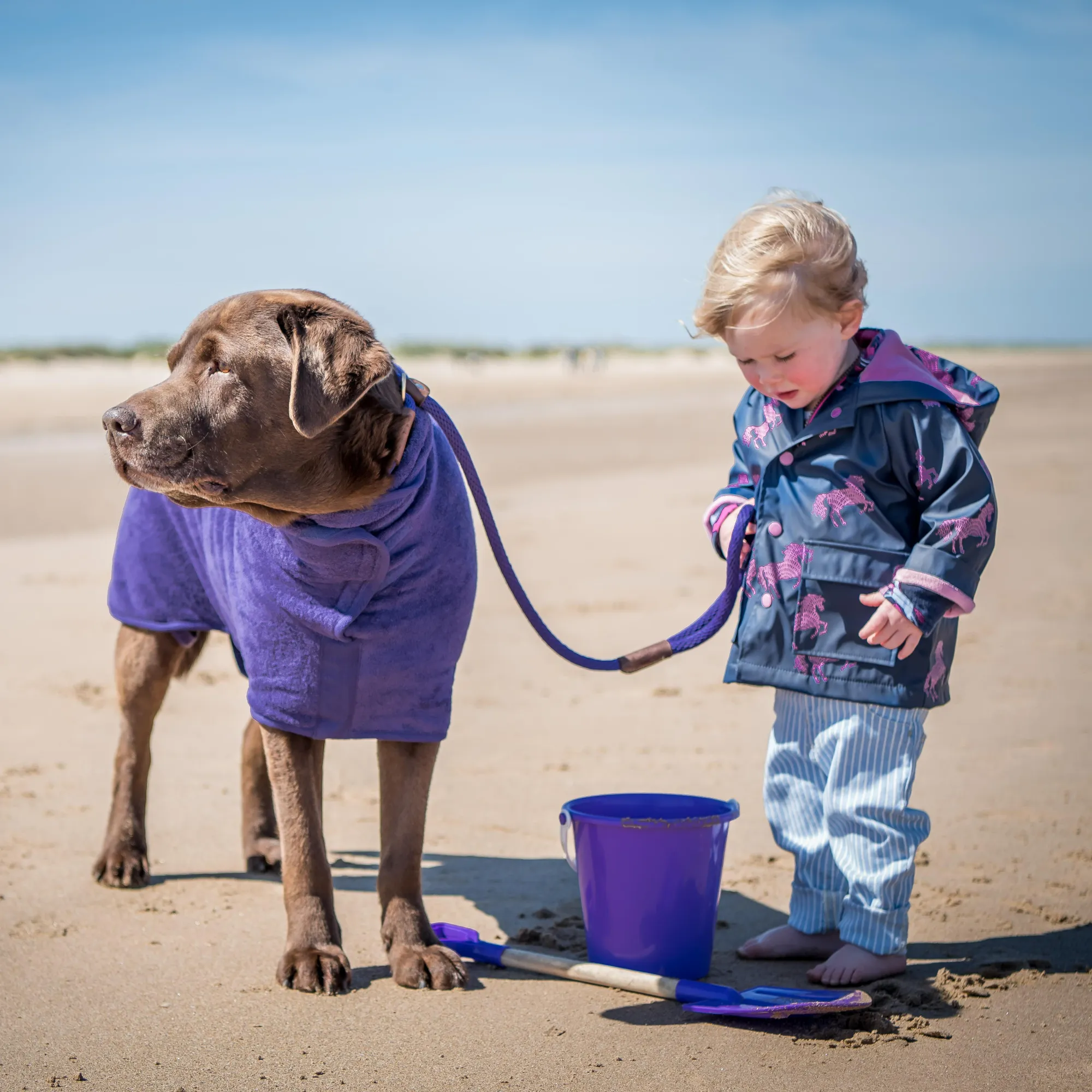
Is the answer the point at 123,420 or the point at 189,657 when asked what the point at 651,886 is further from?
the point at 189,657

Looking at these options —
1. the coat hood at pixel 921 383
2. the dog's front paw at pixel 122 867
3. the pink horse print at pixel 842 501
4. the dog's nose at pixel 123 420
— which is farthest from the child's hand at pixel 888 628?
the dog's front paw at pixel 122 867

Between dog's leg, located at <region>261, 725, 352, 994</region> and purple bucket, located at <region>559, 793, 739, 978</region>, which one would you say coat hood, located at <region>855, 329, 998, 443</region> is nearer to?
purple bucket, located at <region>559, 793, 739, 978</region>

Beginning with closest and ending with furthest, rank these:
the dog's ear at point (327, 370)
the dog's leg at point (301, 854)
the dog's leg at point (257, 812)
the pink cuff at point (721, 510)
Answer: the dog's ear at point (327, 370) → the dog's leg at point (301, 854) → the pink cuff at point (721, 510) → the dog's leg at point (257, 812)

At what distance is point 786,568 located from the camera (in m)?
3.26

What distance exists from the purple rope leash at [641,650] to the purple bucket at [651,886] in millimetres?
449

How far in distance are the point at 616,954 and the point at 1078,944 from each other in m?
1.28

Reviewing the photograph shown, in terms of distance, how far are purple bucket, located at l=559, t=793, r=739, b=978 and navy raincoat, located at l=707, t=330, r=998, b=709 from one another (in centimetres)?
48

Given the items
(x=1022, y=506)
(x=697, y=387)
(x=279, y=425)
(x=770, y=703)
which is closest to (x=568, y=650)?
(x=279, y=425)

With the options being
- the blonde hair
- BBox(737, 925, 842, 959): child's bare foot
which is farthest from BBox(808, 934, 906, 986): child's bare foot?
the blonde hair

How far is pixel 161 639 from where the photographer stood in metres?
4.03

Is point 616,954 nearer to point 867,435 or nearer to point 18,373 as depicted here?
point 867,435

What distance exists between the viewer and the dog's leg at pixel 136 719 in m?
3.98

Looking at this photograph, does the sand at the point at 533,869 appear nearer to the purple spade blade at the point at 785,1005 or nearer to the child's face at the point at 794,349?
the purple spade blade at the point at 785,1005

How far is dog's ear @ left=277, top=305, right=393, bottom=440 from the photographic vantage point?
287 cm
